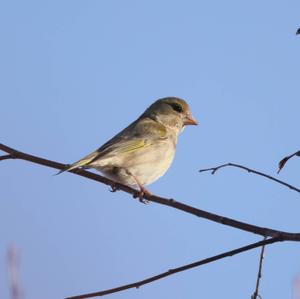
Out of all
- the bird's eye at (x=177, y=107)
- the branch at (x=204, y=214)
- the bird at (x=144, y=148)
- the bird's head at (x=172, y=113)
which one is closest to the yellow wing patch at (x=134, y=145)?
the bird at (x=144, y=148)

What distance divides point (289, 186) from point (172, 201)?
0.62 metres

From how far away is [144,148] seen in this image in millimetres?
6930

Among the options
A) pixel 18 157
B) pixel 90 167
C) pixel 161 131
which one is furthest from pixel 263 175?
pixel 161 131

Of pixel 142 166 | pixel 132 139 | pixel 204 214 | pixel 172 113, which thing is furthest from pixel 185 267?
pixel 172 113

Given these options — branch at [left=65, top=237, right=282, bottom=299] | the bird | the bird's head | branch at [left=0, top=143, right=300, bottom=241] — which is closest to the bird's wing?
the bird

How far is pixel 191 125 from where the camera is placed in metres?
8.23

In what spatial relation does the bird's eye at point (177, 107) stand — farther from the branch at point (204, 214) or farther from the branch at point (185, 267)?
the branch at point (185, 267)

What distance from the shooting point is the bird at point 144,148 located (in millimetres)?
6270

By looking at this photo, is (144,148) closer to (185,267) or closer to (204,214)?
(204,214)

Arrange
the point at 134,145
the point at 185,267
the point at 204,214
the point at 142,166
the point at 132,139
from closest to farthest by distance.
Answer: the point at 185,267 → the point at 204,214 → the point at 142,166 → the point at 134,145 → the point at 132,139

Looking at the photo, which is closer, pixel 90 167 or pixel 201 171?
pixel 201 171

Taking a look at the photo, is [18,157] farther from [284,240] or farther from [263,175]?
[284,240]

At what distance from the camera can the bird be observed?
6270 mm

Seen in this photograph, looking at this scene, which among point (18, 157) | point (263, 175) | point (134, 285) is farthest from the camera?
point (18, 157)
